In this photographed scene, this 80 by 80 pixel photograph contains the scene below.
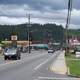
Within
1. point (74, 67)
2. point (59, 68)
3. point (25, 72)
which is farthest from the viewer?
point (74, 67)

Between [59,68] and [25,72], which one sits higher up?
[25,72]

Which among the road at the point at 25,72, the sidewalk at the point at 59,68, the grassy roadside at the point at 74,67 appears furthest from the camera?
the sidewalk at the point at 59,68

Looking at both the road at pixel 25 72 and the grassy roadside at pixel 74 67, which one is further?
the grassy roadside at pixel 74 67

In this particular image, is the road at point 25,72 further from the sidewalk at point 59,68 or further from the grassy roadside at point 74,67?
the grassy roadside at point 74,67

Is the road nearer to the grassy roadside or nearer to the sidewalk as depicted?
the sidewalk

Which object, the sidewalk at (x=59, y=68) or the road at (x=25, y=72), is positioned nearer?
the road at (x=25, y=72)

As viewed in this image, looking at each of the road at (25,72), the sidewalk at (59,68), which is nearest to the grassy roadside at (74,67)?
the sidewalk at (59,68)

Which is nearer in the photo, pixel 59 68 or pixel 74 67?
pixel 59 68

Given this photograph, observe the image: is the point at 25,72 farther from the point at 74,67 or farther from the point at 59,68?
the point at 74,67

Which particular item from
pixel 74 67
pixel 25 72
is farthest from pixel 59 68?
pixel 25 72

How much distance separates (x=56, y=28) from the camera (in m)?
196

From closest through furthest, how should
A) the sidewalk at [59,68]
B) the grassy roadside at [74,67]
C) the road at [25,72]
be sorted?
the road at [25,72] < the grassy roadside at [74,67] < the sidewalk at [59,68]

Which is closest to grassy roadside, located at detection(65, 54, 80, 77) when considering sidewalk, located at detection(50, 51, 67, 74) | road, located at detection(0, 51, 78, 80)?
sidewalk, located at detection(50, 51, 67, 74)

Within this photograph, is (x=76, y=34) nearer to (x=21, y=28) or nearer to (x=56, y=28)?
(x=21, y=28)
